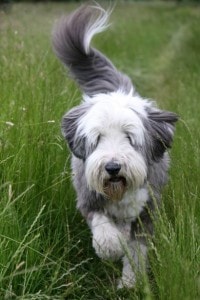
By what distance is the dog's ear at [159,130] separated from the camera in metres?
3.75

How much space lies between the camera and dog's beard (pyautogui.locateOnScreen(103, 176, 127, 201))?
345cm

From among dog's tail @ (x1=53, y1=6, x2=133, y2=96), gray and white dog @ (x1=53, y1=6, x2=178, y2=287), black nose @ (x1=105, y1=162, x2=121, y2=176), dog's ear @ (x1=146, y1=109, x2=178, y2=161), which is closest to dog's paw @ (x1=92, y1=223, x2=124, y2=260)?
gray and white dog @ (x1=53, y1=6, x2=178, y2=287)

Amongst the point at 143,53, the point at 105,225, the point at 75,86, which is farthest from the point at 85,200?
the point at 143,53

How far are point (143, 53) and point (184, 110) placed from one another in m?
5.99

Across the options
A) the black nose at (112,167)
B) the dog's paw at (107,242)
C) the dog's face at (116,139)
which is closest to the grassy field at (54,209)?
the dog's paw at (107,242)

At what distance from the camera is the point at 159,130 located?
12.4 feet

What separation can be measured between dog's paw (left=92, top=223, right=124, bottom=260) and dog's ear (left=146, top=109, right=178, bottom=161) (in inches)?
20.4

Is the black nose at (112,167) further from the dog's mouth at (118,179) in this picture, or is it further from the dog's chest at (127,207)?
the dog's chest at (127,207)

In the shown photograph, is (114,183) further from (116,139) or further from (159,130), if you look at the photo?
(159,130)

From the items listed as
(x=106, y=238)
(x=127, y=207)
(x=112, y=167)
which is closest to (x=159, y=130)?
(x=127, y=207)

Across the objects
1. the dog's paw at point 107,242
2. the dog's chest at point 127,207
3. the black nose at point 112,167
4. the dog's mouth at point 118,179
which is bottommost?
the dog's paw at point 107,242

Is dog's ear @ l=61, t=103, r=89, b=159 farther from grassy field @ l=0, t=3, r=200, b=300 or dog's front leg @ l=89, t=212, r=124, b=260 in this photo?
dog's front leg @ l=89, t=212, r=124, b=260

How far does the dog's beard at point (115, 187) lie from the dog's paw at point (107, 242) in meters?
0.20

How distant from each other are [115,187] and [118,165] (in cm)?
22
